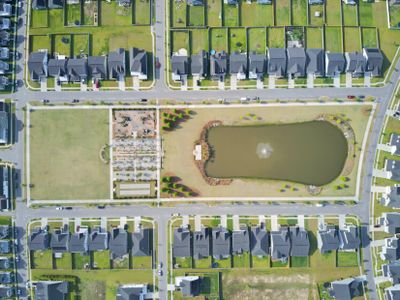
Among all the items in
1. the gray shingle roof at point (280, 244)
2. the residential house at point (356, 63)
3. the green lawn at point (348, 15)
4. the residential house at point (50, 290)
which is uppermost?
the green lawn at point (348, 15)

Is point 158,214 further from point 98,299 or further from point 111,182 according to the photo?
point 98,299

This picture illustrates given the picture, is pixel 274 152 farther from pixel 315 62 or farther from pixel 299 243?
pixel 315 62

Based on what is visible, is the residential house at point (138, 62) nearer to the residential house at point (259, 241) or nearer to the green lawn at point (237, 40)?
the green lawn at point (237, 40)

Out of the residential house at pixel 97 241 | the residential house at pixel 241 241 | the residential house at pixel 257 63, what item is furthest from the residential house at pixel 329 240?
the residential house at pixel 97 241

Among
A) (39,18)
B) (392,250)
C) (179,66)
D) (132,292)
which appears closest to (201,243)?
(132,292)

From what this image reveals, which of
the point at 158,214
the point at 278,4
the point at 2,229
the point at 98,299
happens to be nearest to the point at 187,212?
the point at 158,214

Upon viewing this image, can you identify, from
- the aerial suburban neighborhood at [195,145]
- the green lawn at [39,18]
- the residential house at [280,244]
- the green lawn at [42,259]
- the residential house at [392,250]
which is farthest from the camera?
the green lawn at [39,18]

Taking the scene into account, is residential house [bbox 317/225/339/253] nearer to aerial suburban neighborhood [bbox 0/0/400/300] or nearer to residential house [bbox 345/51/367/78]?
aerial suburban neighborhood [bbox 0/0/400/300]

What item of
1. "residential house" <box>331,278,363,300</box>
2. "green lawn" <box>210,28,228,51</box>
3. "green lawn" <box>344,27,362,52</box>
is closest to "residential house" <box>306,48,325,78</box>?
"green lawn" <box>344,27,362,52</box>

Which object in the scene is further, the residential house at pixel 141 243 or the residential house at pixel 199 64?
the residential house at pixel 199 64
